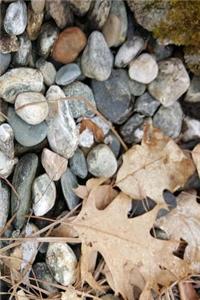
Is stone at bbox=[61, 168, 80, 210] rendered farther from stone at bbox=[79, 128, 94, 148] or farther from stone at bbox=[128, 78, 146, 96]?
stone at bbox=[128, 78, 146, 96]

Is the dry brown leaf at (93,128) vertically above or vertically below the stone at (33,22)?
below

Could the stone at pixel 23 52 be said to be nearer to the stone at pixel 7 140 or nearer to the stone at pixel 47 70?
the stone at pixel 47 70

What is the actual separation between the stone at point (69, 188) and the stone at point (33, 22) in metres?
0.41

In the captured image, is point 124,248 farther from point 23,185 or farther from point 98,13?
point 98,13

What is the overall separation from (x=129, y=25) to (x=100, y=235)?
628 millimetres

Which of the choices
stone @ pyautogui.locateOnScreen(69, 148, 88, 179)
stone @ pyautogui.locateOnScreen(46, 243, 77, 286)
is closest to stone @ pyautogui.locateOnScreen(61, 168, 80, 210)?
stone @ pyautogui.locateOnScreen(69, 148, 88, 179)

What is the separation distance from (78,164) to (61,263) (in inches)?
11.3

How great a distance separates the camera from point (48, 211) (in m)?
1.55

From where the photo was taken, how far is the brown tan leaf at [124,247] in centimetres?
151

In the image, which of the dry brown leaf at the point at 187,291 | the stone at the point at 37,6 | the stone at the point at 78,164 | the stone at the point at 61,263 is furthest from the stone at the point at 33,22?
the dry brown leaf at the point at 187,291

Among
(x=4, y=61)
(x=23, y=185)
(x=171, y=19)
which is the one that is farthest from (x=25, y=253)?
(x=171, y=19)

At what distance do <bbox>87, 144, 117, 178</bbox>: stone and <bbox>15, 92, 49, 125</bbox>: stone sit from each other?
19cm

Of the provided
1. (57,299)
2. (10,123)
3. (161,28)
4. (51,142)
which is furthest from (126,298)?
(161,28)

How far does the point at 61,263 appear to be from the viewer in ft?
4.91
